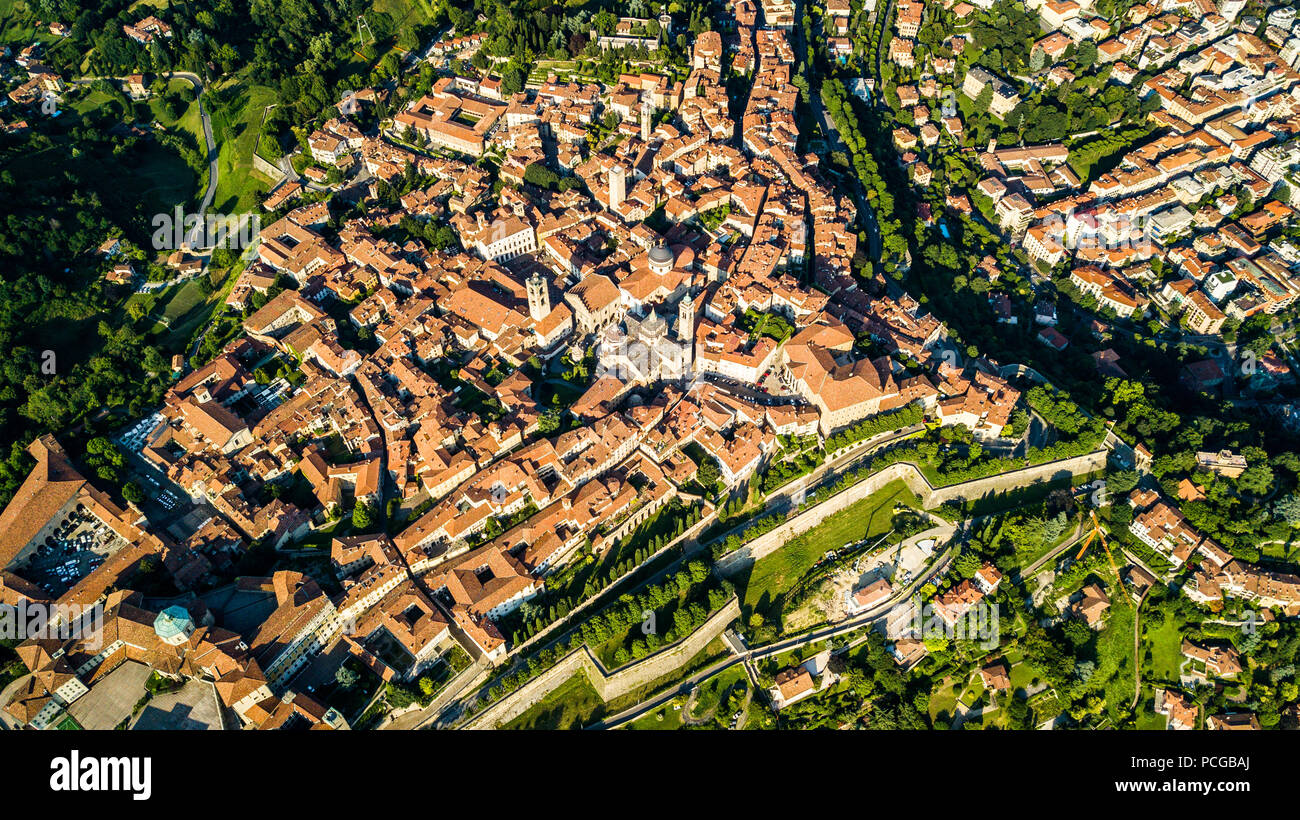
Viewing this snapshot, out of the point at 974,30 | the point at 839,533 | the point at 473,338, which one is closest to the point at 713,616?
the point at 839,533

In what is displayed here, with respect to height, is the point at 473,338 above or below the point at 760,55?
below

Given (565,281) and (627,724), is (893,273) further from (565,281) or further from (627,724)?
(627,724)

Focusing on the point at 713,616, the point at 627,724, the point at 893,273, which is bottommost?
the point at 627,724

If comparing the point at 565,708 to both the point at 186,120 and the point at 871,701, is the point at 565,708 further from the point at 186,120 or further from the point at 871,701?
the point at 186,120

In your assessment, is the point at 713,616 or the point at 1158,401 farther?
the point at 1158,401

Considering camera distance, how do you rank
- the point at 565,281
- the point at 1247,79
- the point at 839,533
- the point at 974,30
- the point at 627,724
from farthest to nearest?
1. the point at 974,30
2. the point at 1247,79
3. the point at 565,281
4. the point at 839,533
5. the point at 627,724

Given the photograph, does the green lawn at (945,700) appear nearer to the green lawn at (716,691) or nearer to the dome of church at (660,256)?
the green lawn at (716,691)

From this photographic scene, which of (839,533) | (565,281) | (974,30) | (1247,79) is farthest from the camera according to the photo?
(974,30)
